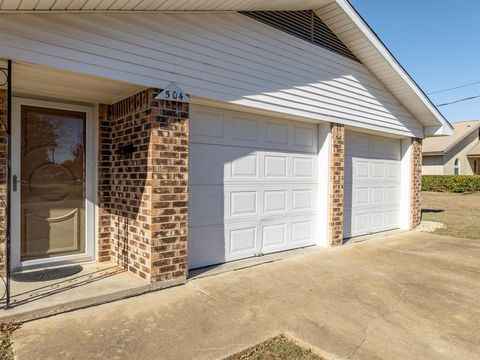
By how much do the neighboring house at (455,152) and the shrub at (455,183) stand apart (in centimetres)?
202

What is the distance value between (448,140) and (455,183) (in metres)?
4.24

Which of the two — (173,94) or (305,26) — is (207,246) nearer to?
(173,94)

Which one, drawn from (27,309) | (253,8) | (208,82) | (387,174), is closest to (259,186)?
(208,82)

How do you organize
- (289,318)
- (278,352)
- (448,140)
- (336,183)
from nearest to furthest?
(278,352) < (289,318) < (336,183) < (448,140)

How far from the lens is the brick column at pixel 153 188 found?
431 cm

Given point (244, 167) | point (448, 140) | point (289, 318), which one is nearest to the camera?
point (289, 318)

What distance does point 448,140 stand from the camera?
25.1 metres

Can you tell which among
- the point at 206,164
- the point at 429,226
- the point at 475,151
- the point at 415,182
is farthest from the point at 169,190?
the point at 475,151

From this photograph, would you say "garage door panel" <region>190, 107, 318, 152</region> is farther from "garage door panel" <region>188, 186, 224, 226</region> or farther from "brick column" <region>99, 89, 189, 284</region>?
"garage door panel" <region>188, 186, 224, 226</region>

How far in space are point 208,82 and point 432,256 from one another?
5.03 metres

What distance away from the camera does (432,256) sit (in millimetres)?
6367

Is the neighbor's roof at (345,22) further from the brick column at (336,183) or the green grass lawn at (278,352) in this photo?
the green grass lawn at (278,352)

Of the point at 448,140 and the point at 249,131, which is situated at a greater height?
the point at 448,140

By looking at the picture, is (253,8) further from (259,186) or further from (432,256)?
(432,256)
